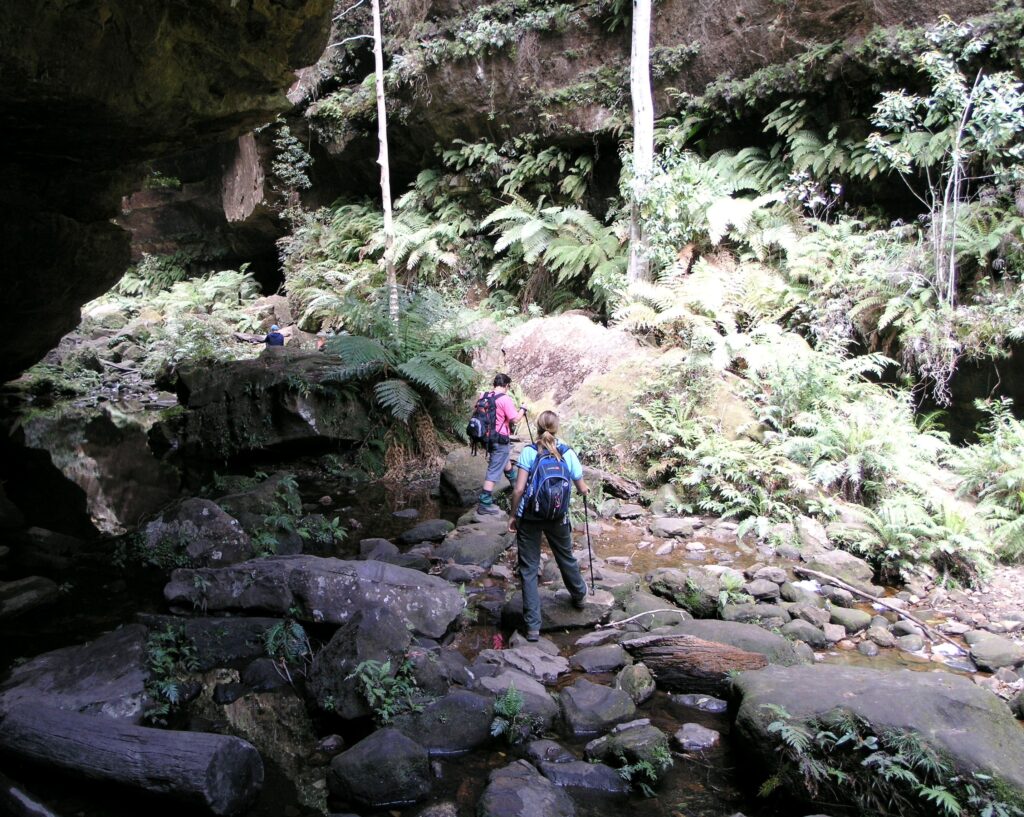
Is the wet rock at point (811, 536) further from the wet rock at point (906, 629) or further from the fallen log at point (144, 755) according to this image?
the fallen log at point (144, 755)

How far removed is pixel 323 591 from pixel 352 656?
3.21 ft

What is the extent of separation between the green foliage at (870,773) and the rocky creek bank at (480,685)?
5 cm

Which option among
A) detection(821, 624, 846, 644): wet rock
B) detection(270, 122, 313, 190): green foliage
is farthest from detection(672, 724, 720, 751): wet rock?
detection(270, 122, 313, 190): green foliage

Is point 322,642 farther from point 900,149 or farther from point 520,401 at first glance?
point 900,149

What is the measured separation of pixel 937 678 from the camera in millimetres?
4238

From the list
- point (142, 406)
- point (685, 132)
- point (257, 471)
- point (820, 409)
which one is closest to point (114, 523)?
point (257, 471)

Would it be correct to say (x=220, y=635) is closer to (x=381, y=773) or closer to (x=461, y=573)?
(x=381, y=773)

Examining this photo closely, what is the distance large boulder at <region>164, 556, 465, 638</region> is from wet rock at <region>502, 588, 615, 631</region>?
400 mm

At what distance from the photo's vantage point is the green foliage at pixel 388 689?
4223 mm

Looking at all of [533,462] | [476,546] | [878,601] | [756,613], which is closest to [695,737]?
[756,613]

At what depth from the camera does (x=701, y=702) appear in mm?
4645

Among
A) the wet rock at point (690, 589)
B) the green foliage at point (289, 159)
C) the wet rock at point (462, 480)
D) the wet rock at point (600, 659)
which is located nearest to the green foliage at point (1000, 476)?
the wet rock at point (690, 589)

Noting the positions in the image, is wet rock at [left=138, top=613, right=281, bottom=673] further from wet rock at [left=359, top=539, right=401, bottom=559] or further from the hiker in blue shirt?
the hiker in blue shirt

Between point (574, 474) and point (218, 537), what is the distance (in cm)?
355
